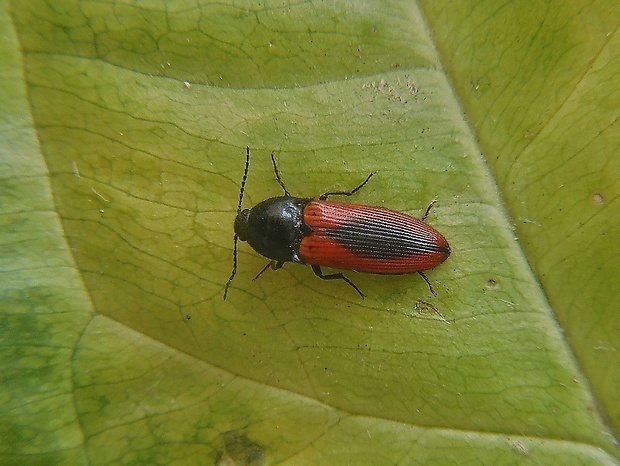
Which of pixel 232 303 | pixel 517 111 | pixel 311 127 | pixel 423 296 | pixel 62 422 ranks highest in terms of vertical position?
pixel 517 111

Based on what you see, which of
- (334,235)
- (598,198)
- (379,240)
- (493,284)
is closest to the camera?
(598,198)

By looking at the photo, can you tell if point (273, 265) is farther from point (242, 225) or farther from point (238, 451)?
point (238, 451)

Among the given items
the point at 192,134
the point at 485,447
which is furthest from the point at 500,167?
the point at 192,134

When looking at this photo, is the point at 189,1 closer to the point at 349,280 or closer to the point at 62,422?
the point at 349,280

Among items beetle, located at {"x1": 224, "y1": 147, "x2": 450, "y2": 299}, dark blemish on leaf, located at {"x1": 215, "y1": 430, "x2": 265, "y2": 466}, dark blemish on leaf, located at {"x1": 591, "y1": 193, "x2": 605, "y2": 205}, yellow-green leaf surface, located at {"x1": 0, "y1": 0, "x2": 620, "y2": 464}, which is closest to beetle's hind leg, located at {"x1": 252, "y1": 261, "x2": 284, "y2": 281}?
beetle, located at {"x1": 224, "y1": 147, "x2": 450, "y2": 299}

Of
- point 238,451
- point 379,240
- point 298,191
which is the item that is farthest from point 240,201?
point 238,451

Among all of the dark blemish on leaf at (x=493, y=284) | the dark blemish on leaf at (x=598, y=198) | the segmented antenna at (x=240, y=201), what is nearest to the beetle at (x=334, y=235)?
the segmented antenna at (x=240, y=201)

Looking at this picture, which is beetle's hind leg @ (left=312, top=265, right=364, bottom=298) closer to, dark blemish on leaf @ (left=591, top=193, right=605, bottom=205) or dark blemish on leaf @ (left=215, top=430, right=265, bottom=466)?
dark blemish on leaf @ (left=215, top=430, right=265, bottom=466)
